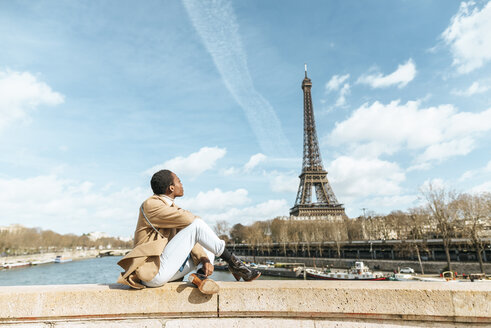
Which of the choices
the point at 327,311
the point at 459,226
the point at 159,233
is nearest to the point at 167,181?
the point at 159,233

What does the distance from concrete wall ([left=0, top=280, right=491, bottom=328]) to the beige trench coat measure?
0.43 ft

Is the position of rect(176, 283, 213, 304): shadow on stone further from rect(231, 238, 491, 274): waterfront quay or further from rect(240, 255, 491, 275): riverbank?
rect(231, 238, 491, 274): waterfront quay

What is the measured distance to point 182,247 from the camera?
285 centimetres

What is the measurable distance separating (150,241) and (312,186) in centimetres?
6538

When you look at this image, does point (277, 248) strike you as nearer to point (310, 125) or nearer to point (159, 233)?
point (310, 125)

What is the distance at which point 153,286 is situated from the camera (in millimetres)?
2781

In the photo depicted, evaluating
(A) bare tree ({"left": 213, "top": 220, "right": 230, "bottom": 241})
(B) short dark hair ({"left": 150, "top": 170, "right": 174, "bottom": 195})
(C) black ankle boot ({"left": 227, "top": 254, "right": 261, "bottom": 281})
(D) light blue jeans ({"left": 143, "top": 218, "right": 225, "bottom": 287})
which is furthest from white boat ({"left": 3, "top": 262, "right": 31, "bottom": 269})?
(C) black ankle boot ({"left": 227, "top": 254, "right": 261, "bottom": 281})

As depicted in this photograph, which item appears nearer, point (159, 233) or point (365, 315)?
point (365, 315)

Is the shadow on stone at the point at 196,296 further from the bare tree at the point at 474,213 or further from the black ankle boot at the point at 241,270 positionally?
the bare tree at the point at 474,213

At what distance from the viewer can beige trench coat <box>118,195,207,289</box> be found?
8.96 feet

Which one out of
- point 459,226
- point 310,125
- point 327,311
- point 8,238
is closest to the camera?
point 327,311

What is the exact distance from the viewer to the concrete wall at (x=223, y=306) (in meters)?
2.52

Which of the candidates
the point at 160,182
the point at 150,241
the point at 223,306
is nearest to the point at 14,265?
the point at 160,182

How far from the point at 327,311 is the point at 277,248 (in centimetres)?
6409
